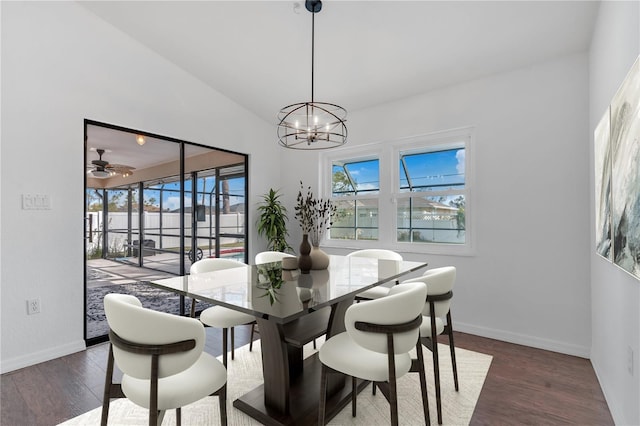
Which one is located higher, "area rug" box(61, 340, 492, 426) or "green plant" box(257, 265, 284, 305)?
"green plant" box(257, 265, 284, 305)

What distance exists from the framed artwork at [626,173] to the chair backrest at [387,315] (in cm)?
100

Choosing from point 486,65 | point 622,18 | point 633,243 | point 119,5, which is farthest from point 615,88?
point 119,5

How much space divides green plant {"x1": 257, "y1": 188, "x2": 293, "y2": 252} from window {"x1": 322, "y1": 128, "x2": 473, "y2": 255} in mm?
662

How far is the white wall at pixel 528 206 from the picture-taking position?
2.89 m

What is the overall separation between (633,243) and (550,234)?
5.39ft

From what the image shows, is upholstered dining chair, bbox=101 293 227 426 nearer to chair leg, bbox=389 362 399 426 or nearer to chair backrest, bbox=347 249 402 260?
chair leg, bbox=389 362 399 426

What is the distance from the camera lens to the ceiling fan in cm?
331

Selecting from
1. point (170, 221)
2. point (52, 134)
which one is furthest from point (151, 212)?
point (52, 134)

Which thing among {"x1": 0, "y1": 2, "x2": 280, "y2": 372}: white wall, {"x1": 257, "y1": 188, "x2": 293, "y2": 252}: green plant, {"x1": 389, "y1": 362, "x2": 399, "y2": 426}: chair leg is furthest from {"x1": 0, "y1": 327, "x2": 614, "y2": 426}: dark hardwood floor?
{"x1": 257, "y1": 188, "x2": 293, "y2": 252}: green plant

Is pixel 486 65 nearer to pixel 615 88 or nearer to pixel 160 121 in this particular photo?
pixel 615 88

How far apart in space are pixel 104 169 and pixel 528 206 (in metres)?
4.26

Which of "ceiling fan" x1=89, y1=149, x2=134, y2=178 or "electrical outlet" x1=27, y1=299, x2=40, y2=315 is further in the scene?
"ceiling fan" x1=89, y1=149, x2=134, y2=178

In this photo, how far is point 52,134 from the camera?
289cm

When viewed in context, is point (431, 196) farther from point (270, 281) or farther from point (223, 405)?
point (223, 405)
